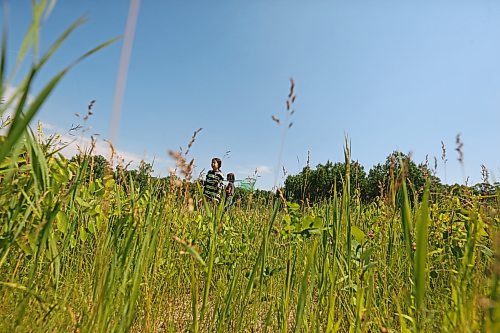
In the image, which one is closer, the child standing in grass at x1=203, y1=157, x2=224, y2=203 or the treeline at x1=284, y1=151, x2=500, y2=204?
the treeline at x1=284, y1=151, x2=500, y2=204

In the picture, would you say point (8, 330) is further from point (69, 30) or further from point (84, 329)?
point (69, 30)

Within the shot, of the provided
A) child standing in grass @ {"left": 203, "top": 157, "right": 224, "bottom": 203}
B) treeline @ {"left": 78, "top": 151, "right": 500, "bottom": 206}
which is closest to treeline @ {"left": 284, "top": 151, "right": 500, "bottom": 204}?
treeline @ {"left": 78, "top": 151, "right": 500, "bottom": 206}

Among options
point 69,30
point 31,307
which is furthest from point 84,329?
point 69,30

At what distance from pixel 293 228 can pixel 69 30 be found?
6.48 ft

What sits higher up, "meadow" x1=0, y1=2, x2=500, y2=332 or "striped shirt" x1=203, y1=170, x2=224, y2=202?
"striped shirt" x1=203, y1=170, x2=224, y2=202

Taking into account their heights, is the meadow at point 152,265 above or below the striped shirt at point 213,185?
below

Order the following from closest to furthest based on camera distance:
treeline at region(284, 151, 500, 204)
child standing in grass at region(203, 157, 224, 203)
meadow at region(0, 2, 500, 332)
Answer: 1. meadow at region(0, 2, 500, 332)
2. treeline at region(284, 151, 500, 204)
3. child standing in grass at region(203, 157, 224, 203)

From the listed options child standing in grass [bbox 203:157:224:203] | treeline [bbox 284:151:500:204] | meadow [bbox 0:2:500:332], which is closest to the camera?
meadow [bbox 0:2:500:332]

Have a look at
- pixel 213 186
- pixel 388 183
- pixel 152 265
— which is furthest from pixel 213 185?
pixel 388 183

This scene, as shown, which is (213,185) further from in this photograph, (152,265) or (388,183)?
(388,183)

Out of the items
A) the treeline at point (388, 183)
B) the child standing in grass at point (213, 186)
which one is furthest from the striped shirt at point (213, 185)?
the treeline at point (388, 183)

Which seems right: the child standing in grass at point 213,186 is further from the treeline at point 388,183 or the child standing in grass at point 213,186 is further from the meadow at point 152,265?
the treeline at point 388,183

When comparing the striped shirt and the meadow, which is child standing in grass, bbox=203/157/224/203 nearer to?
the striped shirt

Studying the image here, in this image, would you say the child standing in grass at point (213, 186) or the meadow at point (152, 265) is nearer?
the meadow at point (152, 265)
